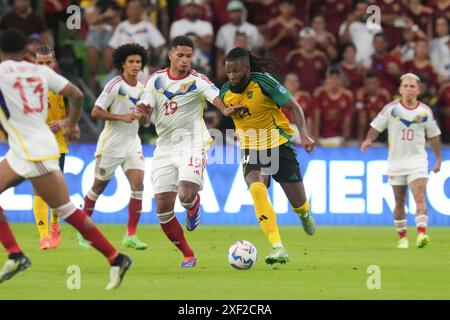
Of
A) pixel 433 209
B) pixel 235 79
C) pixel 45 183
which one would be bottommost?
pixel 433 209

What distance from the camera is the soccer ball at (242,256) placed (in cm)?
1257

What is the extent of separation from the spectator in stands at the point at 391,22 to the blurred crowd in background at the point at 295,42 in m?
0.02

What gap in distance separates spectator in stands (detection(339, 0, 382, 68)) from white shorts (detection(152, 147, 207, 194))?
10680mm

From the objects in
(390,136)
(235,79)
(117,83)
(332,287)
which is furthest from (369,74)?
(332,287)

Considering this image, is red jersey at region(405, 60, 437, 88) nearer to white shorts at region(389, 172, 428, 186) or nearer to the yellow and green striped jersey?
white shorts at region(389, 172, 428, 186)

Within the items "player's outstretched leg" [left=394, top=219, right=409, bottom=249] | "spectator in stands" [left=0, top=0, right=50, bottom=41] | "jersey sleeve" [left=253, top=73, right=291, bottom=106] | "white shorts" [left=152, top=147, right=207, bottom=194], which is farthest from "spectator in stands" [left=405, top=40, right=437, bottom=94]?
"white shorts" [left=152, top=147, right=207, bottom=194]

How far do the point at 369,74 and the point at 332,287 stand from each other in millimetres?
11289

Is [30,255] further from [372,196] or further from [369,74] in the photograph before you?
[369,74]

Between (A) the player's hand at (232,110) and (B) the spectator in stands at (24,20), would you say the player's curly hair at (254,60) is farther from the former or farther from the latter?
(B) the spectator in stands at (24,20)

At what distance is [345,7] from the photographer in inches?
940

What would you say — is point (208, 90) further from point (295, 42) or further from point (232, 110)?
point (295, 42)

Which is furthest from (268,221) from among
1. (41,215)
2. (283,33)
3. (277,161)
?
(283,33)

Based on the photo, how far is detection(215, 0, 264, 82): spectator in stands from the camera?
22.8m

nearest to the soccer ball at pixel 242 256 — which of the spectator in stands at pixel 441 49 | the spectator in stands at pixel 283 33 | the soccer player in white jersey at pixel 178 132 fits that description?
the soccer player in white jersey at pixel 178 132
